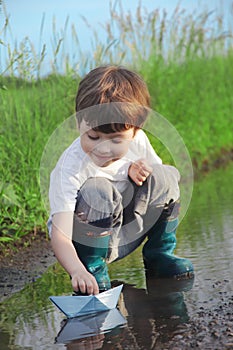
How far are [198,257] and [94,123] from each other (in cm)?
99

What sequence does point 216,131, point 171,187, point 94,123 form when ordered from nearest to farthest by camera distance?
point 94,123 < point 171,187 < point 216,131

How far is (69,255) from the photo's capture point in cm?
293

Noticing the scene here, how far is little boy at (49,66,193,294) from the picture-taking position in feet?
10.0

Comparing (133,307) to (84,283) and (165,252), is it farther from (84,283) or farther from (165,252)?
(165,252)

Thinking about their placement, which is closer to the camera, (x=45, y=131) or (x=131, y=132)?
(x=131, y=132)

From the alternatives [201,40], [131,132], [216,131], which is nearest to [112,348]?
[131,132]

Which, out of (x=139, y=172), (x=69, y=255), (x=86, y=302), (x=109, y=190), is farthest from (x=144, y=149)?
(x=86, y=302)

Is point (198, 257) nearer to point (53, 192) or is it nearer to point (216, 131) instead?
point (53, 192)

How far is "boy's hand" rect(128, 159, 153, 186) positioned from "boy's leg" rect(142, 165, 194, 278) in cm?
5

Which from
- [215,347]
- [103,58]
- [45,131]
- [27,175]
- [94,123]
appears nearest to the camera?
[215,347]

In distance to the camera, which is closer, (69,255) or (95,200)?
(69,255)

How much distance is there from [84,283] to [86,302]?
0.11m

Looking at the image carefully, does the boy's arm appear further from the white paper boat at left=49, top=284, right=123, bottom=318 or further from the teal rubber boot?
A: the teal rubber boot

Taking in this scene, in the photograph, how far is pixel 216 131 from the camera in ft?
25.3
